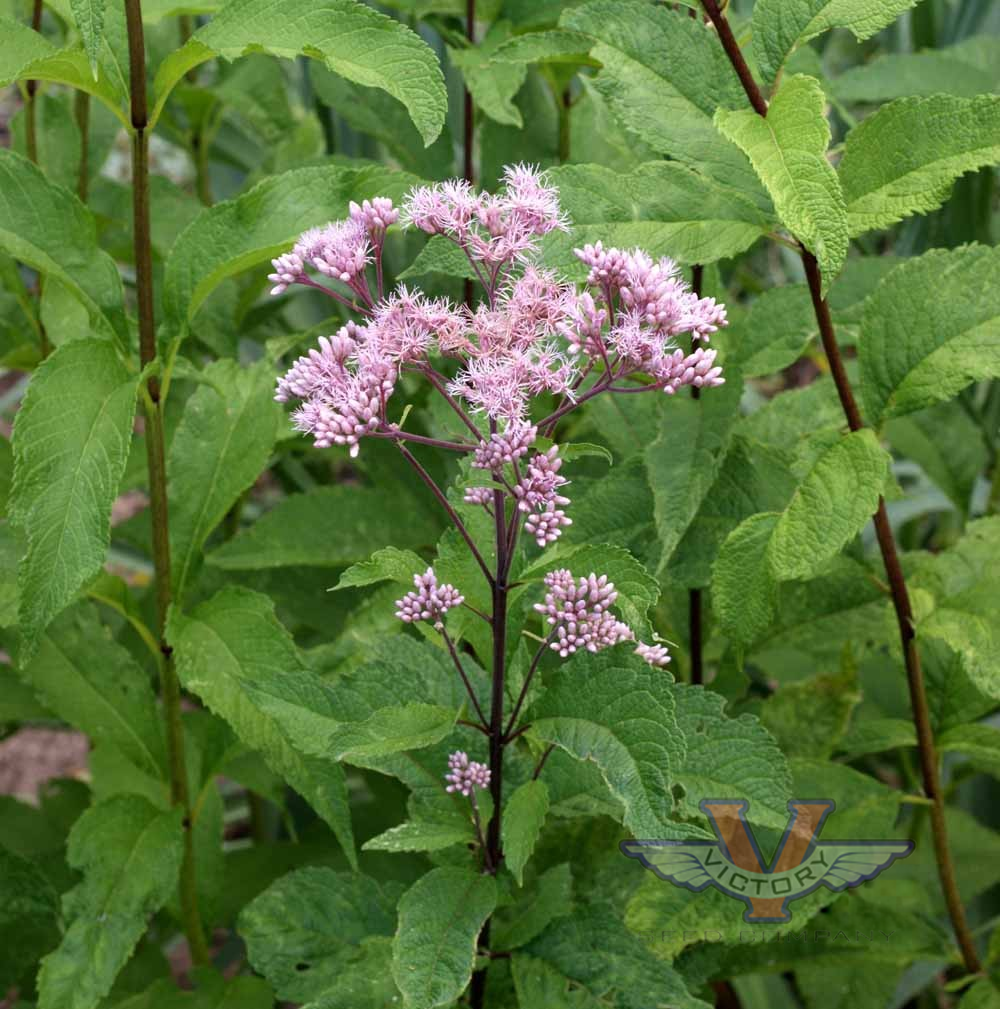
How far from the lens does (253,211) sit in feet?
4.34

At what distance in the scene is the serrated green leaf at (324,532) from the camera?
5.82 feet

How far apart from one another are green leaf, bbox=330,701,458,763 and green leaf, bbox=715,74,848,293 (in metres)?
0.52

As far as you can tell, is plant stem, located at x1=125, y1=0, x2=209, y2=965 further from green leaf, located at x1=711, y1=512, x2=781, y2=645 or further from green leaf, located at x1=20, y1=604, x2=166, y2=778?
green leaf, located at x1=711, y1=512, x2=781, y2=645

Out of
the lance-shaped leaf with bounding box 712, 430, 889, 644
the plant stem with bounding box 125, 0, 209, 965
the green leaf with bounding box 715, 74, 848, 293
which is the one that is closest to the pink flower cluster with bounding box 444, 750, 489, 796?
the lance-shaped leaf with bounding box 712, 430, 889, 644

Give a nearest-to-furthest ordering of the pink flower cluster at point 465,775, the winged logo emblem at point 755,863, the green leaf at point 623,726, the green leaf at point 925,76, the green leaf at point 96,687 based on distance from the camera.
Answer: the green leaf at point 623,726 < the pink flower cluster at point 465,775 < the winged logo emblem at point 755,863 < the green leaf at point 96,687 < the green leaf at point 925,76

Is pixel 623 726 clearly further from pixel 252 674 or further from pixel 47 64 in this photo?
pixel 47 64

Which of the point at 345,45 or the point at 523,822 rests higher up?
the point at 345,45

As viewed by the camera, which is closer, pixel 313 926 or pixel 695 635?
pixel 313 926

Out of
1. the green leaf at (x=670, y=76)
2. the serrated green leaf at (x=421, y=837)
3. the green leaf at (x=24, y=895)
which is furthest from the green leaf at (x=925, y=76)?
the green leaf at (x=24, y=895)

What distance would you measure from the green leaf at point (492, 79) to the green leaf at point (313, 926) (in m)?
0.97

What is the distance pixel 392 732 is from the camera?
108 centimetres

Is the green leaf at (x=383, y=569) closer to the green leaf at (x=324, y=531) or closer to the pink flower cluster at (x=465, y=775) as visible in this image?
the pink flower cluster at (x=465, y=775)

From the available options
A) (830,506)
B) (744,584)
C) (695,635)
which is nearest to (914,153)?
(830,506)

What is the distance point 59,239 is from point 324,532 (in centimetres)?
63
